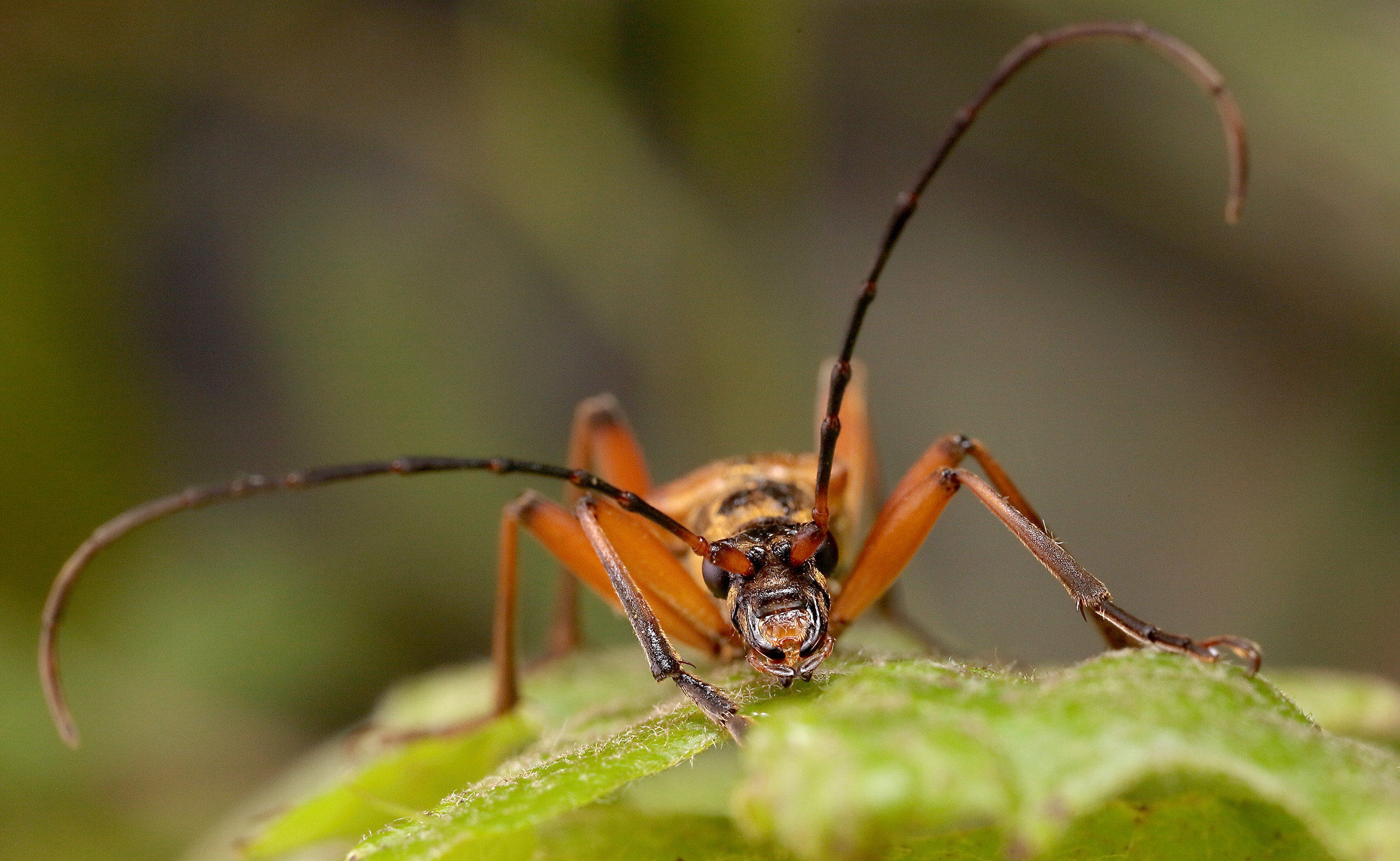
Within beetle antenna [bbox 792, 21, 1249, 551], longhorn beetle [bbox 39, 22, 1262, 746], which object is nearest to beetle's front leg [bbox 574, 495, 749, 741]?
longhorn beetle [bbox 39, 22, 1262, 746]

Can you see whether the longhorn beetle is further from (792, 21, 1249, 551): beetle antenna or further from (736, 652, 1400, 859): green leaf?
(736, 652, 1400, 859): green leaf

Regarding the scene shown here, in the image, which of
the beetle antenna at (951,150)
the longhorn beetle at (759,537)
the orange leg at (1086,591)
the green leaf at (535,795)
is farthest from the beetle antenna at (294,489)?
the green leaf at (535,795)

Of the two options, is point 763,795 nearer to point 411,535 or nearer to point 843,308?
point 411,535

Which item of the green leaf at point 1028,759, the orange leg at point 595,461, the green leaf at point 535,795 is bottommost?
the green leaf at point 1028,759

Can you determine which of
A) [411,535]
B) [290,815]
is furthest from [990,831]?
[411,535]

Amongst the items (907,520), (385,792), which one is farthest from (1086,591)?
(385,792)

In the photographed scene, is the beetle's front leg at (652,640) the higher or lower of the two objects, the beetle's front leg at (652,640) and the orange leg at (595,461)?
the lower

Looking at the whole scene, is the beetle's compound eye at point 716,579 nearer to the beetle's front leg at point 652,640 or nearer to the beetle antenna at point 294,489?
the beetle antenna at point 294,489
